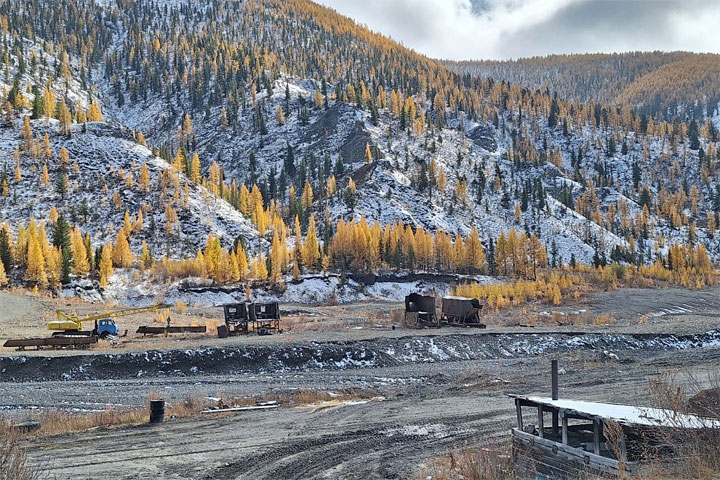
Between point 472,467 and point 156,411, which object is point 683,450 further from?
point 156,411

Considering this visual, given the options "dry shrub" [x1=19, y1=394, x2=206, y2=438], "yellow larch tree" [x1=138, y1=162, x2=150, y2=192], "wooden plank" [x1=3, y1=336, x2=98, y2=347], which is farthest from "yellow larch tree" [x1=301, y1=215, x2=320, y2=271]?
"dry shrub" [x1=19, y1=394, x2=206, y2=438]

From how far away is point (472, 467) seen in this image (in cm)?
1328

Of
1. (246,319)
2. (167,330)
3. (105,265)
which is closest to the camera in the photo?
(246,319)

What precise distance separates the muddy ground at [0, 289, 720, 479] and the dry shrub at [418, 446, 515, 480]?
579mm

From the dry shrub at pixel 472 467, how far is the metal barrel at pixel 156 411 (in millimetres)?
10879

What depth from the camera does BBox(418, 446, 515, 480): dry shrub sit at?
13.4 m

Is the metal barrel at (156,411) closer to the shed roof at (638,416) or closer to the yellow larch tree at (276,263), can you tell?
the shed roof at (638,416)

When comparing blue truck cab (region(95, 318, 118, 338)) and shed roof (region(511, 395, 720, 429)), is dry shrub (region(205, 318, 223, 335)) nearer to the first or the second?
blue truck cab (region(95, 318, 118, 338))

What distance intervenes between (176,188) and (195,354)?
86824 millimetres

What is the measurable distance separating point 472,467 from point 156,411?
13484 mm

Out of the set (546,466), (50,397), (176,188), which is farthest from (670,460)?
(176,188)

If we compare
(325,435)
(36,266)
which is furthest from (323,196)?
(325,435)

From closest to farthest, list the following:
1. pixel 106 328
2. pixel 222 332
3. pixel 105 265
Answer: pixel 222 332, pixel 106 328, pixel 105 265

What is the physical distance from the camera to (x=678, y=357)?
4084cm
